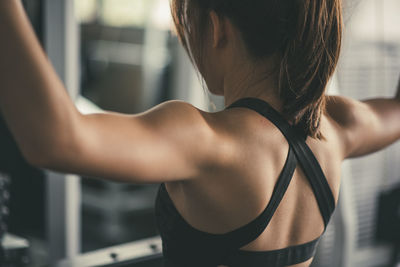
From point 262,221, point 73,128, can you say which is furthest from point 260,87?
point 73,128

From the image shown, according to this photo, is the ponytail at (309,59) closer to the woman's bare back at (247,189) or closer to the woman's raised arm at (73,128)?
the woman's bare back at (247,189)

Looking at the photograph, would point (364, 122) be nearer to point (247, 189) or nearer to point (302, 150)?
point (302, 150)

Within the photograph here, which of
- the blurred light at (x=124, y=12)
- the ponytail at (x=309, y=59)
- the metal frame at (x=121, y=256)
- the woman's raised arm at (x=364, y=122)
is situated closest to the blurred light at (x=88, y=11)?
the blurred light at (x=124, y=12)

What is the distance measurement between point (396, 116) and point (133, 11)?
4033mm

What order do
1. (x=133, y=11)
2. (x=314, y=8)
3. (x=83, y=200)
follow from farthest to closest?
(x=133, y=11)
(x=83, y=200)
(x=314, y=8)

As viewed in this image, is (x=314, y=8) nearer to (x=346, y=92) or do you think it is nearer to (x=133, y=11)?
(x=346, y=92)

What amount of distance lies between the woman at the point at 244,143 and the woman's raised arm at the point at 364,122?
0.08 feet

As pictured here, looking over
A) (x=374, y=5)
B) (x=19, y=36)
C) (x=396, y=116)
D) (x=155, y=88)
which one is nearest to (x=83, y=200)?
(x=155, y=88)

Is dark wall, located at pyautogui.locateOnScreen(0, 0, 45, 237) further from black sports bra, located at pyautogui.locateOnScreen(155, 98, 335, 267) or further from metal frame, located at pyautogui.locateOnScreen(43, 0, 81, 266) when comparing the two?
black sports bra, located at pyautogui.locateOnScreen(155, 98, 335, 267)

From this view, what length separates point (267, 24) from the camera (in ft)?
2.01

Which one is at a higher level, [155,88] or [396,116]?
[396,116]

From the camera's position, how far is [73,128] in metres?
0.42

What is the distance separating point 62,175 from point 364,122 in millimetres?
907

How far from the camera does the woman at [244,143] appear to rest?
1.61ft
